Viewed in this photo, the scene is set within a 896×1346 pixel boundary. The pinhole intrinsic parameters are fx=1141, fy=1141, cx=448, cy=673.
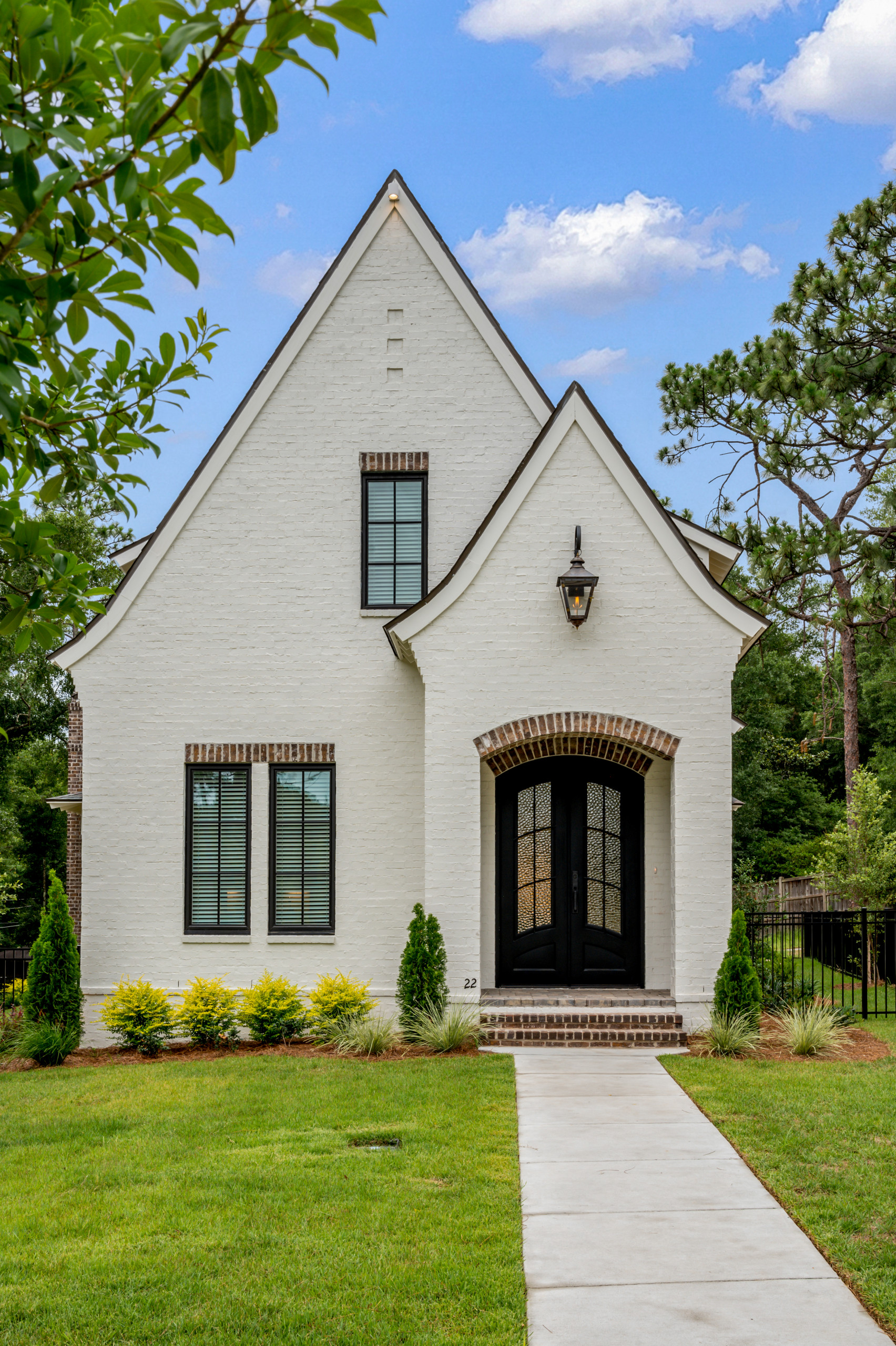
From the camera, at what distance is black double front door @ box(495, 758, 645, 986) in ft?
41.2

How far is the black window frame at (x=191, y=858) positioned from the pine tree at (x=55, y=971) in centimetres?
135

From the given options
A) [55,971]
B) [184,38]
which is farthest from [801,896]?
[184,38]

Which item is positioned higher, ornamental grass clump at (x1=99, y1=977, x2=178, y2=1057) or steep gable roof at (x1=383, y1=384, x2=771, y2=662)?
steep gable roof at (x1=383, y1=384, x2=771, y2=662)

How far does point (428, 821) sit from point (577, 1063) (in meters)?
2.77

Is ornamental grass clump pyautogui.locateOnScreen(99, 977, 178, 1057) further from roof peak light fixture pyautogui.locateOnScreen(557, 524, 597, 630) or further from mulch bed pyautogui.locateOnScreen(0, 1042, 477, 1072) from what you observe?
roof peak light fixture pyautogui.locateOnScreen(557, 524, 597, 630)

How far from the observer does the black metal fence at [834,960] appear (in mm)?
13586

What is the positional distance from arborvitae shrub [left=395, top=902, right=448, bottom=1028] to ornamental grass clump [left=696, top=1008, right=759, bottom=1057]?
8.49 ft

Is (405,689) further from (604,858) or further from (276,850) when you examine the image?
(604,858)

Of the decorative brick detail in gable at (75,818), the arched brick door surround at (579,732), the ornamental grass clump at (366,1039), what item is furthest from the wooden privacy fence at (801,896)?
the decorative brick detail in gable at (75,818)

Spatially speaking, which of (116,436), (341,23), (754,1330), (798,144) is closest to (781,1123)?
(754,1330)

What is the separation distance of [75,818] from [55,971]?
8.58 feet

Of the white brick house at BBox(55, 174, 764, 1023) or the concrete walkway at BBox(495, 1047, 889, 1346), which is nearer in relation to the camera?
the concrete walkway at BBox(495, 1047, 889, 1346)

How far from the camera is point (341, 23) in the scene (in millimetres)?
2291

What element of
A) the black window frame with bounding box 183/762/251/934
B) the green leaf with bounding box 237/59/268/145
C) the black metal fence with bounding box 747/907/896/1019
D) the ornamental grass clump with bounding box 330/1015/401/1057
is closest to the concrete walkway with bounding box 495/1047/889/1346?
the ornamental grass clump with bounding box 330/1015/401/1057
